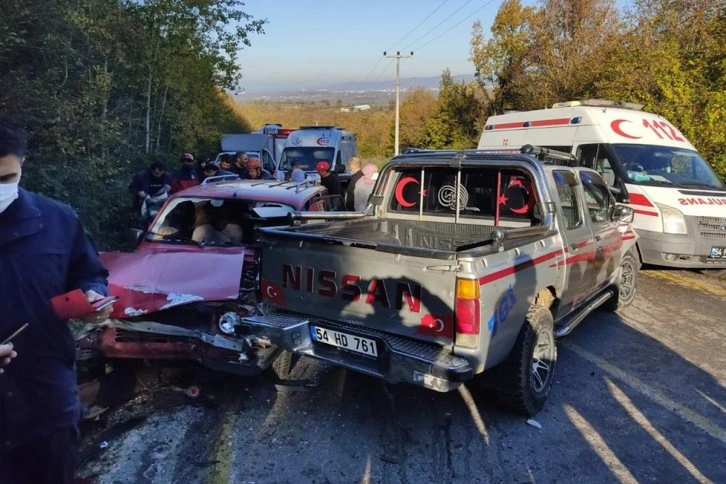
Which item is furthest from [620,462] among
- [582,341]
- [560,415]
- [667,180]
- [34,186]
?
[34,186]

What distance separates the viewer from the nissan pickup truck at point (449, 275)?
3322 millimetres

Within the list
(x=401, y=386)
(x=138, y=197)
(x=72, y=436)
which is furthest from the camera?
(x=138, y=197)

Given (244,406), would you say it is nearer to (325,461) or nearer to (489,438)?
(325,461)

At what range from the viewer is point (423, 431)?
150 inches

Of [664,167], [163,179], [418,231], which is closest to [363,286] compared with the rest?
[418,231]

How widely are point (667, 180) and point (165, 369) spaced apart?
306 inches

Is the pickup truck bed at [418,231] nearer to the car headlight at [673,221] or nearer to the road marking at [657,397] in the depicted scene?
the road marking at [657,397]

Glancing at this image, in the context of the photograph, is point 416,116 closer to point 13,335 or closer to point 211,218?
point 211,218

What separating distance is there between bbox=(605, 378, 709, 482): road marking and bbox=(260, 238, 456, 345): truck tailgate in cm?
167

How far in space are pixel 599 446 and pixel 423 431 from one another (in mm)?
1169

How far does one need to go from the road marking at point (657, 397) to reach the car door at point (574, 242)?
547mm

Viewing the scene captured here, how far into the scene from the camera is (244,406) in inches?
163

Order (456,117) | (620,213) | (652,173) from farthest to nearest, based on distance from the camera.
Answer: (456,117)
(652,173)
(620,213)

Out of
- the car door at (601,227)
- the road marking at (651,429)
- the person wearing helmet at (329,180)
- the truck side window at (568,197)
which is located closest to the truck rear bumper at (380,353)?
the road marking at (651,429)
